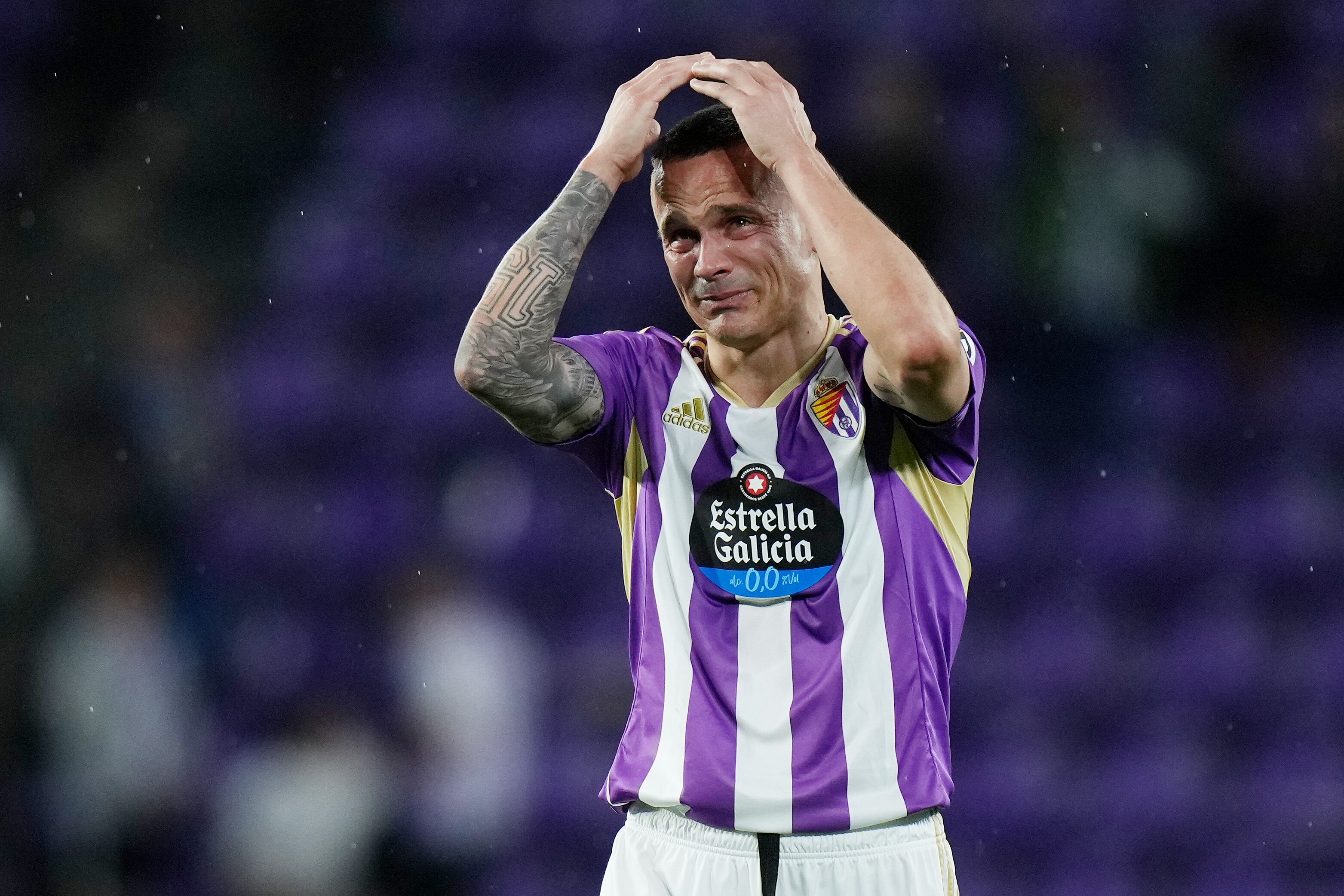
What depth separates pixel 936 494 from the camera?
2.53m

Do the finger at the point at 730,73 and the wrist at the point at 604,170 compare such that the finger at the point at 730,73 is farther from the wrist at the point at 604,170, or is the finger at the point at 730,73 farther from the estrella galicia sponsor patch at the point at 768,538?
the estrella galicia sponsor patch at the point at 768,538

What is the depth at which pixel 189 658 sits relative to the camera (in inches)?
201

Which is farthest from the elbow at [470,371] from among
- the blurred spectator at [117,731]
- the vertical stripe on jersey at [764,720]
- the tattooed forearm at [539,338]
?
the blurred spectator at [117,731]

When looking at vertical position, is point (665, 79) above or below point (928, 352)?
above

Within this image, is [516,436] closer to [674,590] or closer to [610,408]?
[610,408]

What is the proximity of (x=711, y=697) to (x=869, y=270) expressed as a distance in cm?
74

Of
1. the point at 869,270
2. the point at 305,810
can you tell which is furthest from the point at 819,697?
the point at 305,810

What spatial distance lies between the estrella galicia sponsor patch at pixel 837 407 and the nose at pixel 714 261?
0.86ft

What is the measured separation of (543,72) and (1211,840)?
3890 mm

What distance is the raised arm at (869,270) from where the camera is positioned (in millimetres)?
2262

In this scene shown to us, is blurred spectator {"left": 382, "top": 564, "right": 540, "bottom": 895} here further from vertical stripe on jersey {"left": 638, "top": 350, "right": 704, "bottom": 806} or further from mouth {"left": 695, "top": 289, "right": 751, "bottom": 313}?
mouth {"left": 695, "top": 289, "right": 751, "bottom": 313}

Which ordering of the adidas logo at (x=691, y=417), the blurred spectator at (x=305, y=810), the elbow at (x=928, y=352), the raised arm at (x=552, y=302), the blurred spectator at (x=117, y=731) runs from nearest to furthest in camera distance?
the elbow at (x=928, y=352), the raised arm at (x=552, y=302), the adidas logo at (x=691, y=417), the blurred spectator at (x=305, y=810), the blurred spectator at (x=117, y=731)

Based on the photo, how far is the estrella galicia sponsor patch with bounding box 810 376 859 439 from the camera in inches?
99.4

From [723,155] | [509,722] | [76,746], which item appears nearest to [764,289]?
[723,155]
